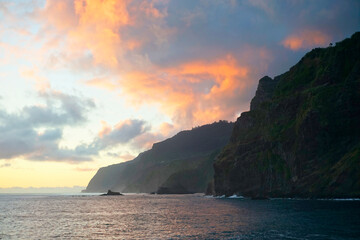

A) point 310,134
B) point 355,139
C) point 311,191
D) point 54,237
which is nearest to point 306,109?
point 310,134

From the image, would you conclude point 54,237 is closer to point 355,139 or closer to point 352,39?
point 355,139

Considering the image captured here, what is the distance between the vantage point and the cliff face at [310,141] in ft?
456

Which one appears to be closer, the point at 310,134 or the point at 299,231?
the point at 299,231

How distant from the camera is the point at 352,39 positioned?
182 metres

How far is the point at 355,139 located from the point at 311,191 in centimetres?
3067

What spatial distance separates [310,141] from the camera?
507ft

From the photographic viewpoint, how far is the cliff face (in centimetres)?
13900

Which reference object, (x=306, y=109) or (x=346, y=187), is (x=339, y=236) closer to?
(x=346, y=187)

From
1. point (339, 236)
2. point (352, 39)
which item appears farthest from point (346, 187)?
point (352, 39)

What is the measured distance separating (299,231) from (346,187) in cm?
7966

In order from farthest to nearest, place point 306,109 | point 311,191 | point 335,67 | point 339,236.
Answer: point 335,67 → point 306,109 → point 311,191 → point 339,236

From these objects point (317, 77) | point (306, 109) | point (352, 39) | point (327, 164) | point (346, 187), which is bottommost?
point (346, 187)

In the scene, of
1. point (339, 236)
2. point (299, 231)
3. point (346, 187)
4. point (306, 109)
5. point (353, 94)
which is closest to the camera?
point (339, 236)

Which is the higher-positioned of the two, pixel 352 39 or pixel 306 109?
pixel 352 39
